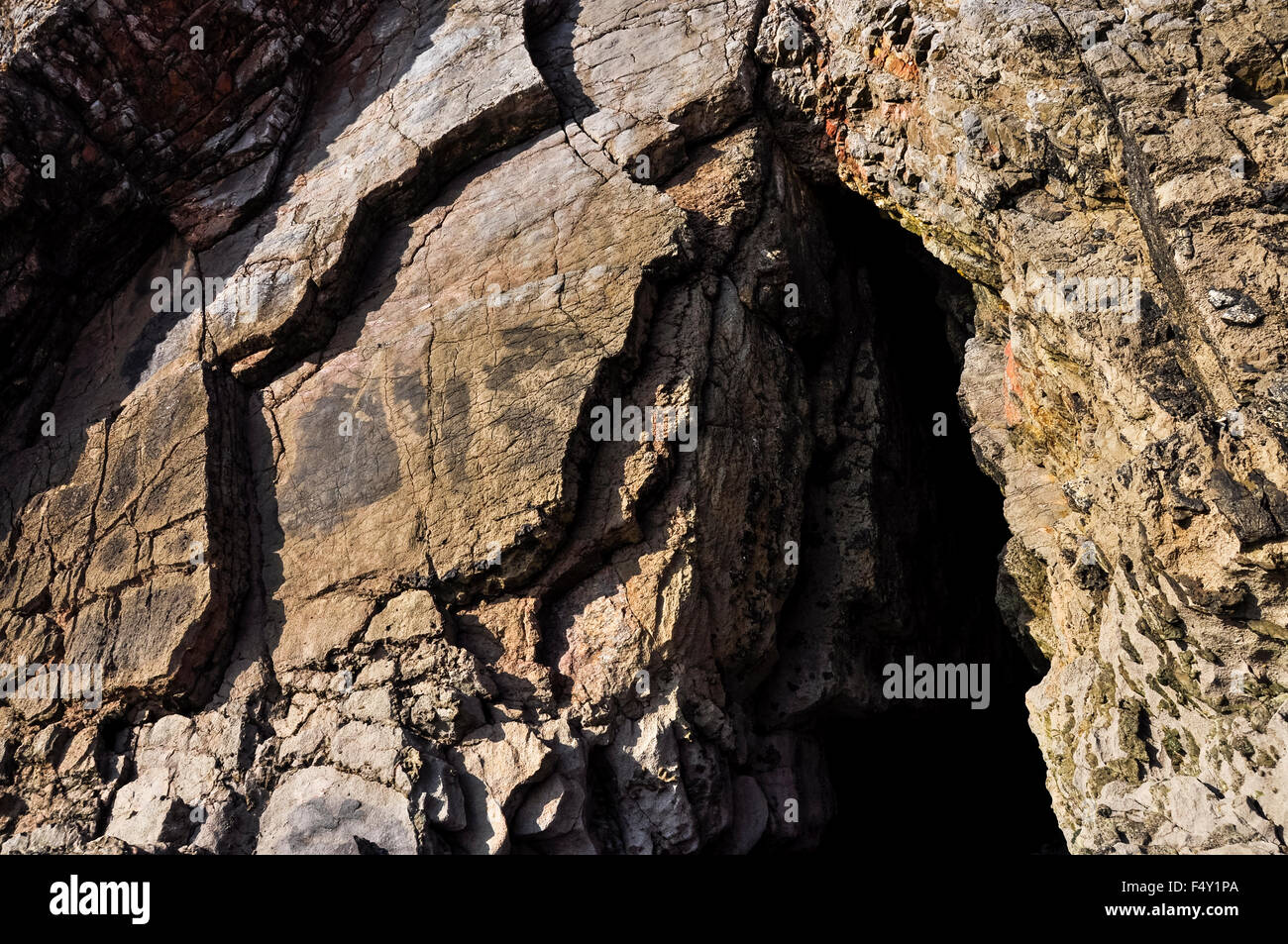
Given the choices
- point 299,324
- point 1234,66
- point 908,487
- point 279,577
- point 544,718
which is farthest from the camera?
point 908,487

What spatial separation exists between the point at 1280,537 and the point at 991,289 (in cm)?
293

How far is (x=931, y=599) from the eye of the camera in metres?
8.42

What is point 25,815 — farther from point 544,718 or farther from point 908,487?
point 908,487

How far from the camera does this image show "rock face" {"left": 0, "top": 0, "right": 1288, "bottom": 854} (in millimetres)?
5793

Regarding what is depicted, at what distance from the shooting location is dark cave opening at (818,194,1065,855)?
816 centimetres

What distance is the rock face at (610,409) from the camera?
5.79 meters

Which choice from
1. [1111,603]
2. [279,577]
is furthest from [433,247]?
[1111,603]

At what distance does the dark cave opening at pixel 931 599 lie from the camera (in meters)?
8.16

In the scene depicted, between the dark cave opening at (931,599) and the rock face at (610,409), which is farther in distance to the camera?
the dark cave opening at (931,599)

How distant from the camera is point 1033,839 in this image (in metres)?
8.91

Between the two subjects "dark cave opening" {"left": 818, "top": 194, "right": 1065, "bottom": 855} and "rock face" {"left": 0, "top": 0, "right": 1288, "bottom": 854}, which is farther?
"dark cave opening" {"left": 818, "top": 194, "right": 1065, "bottom": 855}

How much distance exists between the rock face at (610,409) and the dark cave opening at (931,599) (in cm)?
9

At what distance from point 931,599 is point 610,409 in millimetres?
3232

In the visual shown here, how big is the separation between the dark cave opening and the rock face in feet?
0.28
